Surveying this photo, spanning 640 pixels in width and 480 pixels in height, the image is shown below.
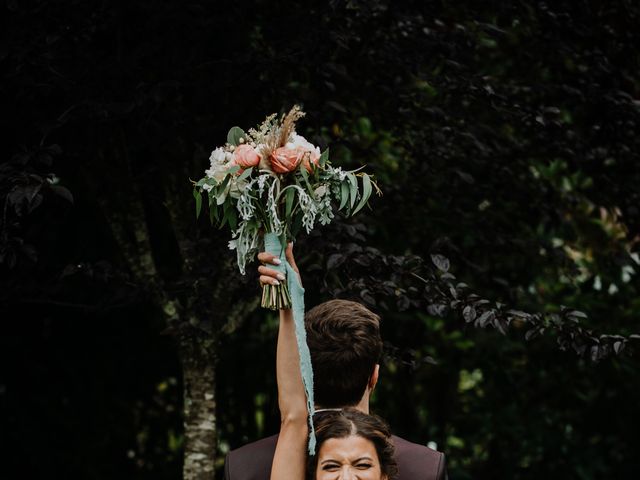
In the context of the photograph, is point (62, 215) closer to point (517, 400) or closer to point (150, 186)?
point (150, 186)

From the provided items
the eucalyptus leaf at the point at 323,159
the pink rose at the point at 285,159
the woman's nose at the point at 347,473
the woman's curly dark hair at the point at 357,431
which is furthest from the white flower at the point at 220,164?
the woman's nose at the point at 347,473

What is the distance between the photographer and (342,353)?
2.46 meters

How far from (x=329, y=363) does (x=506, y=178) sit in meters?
3.04

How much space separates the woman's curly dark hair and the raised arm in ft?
0.16

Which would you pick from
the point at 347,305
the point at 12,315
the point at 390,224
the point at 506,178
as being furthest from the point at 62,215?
the point at 347,305

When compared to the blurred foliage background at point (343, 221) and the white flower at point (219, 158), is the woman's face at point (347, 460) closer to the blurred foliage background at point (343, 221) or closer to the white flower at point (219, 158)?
the white flower at point (219, 158)

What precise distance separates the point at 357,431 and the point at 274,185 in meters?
0.69

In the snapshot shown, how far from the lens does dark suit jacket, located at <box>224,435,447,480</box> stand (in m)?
2.55

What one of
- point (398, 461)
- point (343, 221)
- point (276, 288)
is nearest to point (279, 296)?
point (276, 288)

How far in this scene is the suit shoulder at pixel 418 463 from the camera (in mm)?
2547

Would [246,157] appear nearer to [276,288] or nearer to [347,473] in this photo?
[276,288]

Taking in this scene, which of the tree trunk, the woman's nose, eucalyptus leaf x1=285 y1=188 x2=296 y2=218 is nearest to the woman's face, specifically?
the woman's nose

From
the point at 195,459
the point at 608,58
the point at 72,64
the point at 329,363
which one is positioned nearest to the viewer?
the point at 329,363

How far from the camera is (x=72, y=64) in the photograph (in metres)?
3.91
